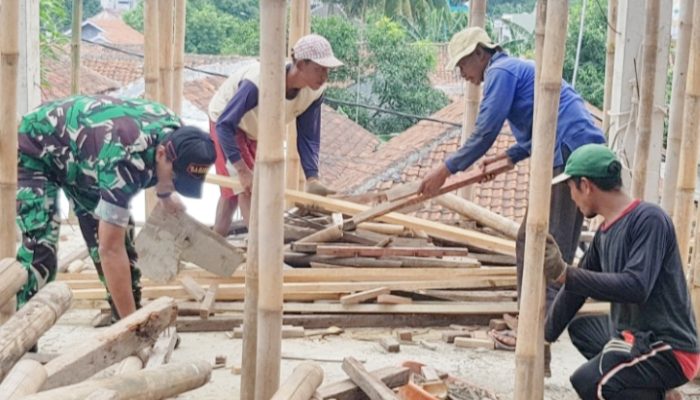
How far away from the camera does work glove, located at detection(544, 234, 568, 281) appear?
13.2 ft

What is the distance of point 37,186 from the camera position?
509cm

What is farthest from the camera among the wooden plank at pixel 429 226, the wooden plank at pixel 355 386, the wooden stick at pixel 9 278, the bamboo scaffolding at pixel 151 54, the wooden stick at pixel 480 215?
the wooden plank at pixel 429 226

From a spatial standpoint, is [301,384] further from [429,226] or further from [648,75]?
[429,226]

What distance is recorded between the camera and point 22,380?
3561 mm

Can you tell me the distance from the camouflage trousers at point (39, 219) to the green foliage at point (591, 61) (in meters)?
19.9

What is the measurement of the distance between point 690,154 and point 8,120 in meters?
3.45

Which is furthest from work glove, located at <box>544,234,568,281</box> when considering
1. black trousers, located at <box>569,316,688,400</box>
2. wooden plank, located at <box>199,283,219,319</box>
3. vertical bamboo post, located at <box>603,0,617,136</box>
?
vertical bamboo post, located at <box>603,0,617,136</box>

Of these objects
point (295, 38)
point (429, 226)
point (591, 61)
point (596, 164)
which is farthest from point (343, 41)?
point (596, 164)

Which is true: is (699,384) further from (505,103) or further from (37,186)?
(37,186)

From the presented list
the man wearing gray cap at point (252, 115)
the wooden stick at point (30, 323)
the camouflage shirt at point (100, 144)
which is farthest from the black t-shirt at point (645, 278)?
the man wearing gray cap at point (252, 115)

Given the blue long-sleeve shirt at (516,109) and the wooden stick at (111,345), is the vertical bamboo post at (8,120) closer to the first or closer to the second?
the wooden stick at (111,345)

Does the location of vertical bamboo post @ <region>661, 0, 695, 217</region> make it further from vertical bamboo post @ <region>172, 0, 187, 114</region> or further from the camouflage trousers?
vertical bamboo post @ <region>172, 0, 187, 114</region>

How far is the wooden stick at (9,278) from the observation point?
167 inches

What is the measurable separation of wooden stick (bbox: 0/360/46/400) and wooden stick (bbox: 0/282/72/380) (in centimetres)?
10
